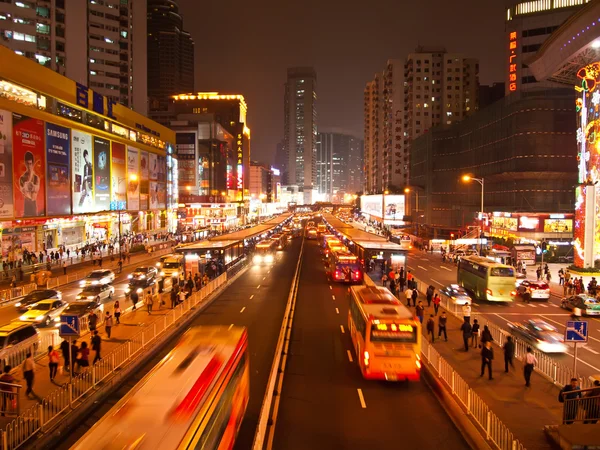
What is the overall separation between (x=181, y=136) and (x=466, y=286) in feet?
305

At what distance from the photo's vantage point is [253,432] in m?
10.9

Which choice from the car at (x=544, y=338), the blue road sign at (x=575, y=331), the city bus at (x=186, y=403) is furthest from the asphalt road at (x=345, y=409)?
the car at (x=544, y=338)

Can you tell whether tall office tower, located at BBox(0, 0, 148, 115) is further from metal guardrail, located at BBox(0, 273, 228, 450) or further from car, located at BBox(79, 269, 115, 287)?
metal guardrail, located at BBox(0, 273, 228, 450)

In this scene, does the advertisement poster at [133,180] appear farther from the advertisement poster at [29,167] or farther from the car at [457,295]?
the car at [457,295]

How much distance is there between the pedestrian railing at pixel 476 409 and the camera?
381 inches

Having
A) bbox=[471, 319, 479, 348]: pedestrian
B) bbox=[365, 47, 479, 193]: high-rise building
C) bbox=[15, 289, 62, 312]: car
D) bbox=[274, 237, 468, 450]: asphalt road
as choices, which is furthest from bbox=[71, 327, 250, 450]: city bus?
bbox=[365, 47, 479, 193]: high-rise building

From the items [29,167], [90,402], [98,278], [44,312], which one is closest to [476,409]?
[90,402]

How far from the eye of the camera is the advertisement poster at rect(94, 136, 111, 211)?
5662cm

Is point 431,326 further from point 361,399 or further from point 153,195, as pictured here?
point 153,195

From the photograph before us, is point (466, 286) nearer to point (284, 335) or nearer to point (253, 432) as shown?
point (284, 335)

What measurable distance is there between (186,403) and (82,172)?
172 feet

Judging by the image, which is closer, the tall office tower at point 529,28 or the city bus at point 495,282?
the city bus at point 495,282

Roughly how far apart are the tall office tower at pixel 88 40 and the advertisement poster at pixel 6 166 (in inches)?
1615

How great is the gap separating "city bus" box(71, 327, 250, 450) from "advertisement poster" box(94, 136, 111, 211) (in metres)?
52.1
